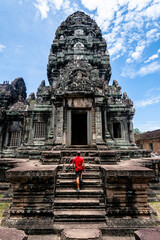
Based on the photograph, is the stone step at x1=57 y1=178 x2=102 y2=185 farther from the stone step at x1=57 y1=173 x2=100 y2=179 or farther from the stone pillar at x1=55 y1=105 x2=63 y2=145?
the stone pillar at x1=55 y1=105 x2=63 y2=145

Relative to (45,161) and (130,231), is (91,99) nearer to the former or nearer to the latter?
(45,161)

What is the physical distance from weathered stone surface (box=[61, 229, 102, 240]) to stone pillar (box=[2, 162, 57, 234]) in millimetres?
623

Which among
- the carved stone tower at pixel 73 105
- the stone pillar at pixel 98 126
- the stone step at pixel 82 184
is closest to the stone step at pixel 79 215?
the stone step at pixel 82 184

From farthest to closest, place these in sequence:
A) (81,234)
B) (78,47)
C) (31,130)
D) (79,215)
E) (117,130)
→ (78,47) < (117,130) < (31,130) < (79,215) < (81,234)

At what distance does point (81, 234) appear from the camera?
10.2 feet

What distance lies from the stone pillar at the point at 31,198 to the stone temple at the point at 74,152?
25mm

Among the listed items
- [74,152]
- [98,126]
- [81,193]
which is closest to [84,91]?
[98,126]

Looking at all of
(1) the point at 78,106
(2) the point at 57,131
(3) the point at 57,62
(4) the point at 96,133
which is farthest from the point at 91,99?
(3) the point at 57,62

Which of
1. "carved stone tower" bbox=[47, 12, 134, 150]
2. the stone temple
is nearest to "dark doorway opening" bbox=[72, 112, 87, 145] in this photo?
"carved stone tower" bbox=[47, 12, 134, 150]

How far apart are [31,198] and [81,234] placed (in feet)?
5.68

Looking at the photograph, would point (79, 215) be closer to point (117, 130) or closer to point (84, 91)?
point (84, 91)

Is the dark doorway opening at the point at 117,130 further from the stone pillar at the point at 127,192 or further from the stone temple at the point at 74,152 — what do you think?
the stone pillar at the point at 127,192

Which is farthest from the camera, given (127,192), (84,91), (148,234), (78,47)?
(78,47)

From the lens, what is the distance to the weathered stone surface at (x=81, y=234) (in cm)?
299
